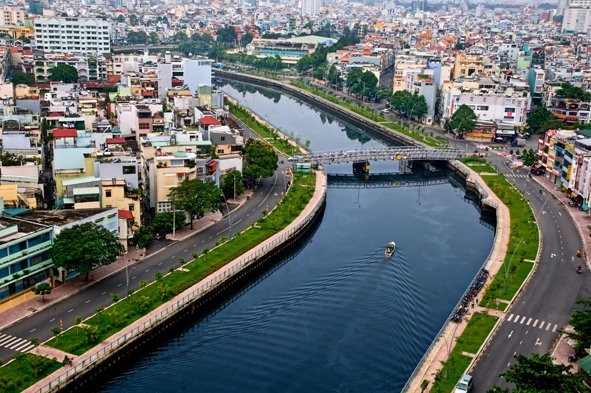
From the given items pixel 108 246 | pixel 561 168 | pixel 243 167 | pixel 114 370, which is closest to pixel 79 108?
pixel 243 167

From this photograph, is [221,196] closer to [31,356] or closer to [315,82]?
[31,356]

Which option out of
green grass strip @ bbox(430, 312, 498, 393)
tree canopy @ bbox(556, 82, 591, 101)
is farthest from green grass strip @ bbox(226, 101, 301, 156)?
green grass strip @ bbox(430, 312, 498, 393)

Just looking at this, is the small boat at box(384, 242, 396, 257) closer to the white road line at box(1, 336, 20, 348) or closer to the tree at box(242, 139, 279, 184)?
the tree at box(242, 139, 279, 184)

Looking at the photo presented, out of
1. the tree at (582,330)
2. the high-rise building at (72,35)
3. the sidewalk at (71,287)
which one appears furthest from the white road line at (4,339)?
the high-rise building at (72,35)

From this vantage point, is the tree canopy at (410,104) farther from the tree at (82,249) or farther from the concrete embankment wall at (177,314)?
the tree at (82,249)

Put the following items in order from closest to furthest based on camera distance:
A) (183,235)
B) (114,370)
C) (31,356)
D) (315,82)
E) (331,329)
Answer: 1. (31,356)
2. (114,370)
3. (331,329)
4. (183,235)
5. (315,82)

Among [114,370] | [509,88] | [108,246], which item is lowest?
[114,370]
